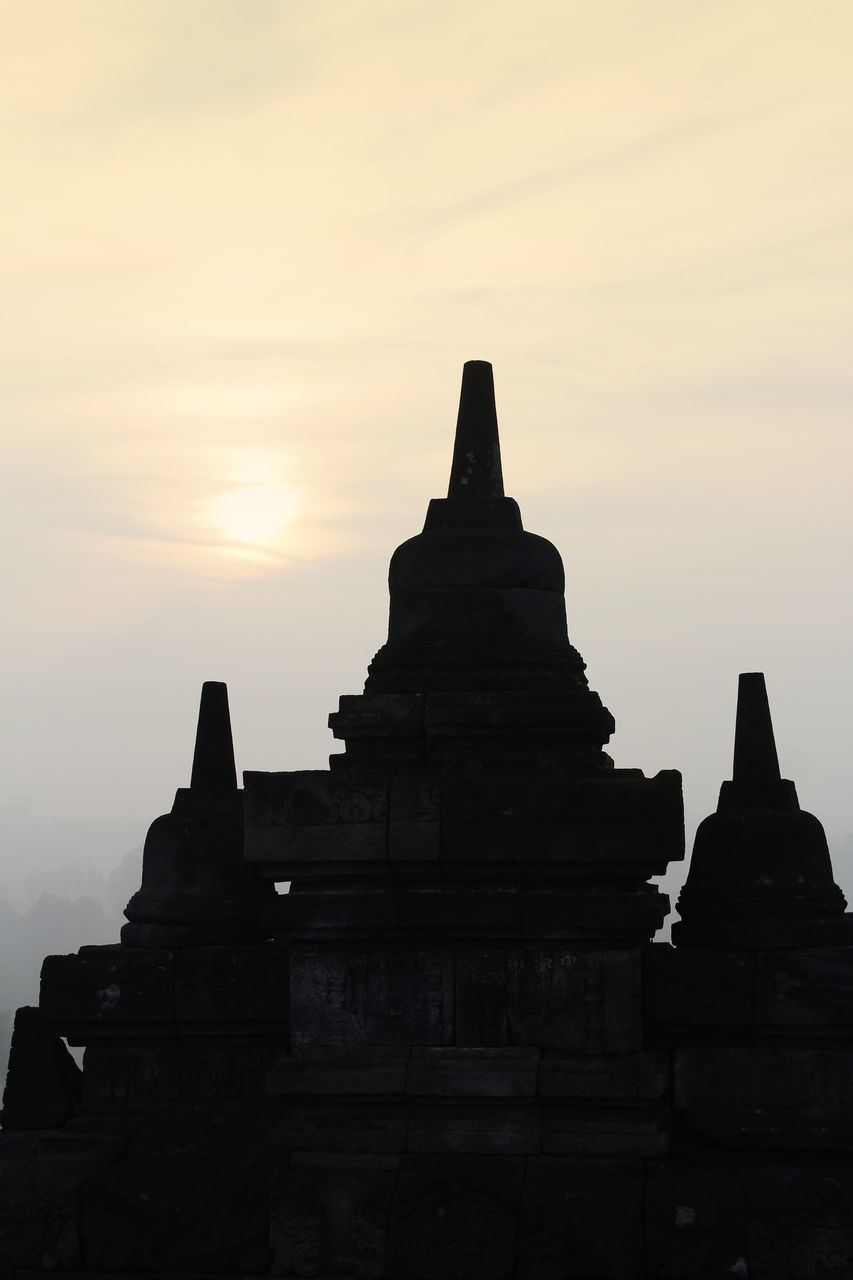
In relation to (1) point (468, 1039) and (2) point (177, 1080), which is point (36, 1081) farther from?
(1) point (468, 1039)

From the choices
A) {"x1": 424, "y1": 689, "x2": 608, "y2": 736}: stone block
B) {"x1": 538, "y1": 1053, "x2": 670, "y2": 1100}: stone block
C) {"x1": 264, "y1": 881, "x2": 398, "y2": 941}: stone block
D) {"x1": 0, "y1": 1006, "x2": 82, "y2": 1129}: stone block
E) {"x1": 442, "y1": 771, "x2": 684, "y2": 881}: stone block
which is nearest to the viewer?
{"x1": 538, "y1": 1053, "x2": 670, "y2": 1100}: stone block

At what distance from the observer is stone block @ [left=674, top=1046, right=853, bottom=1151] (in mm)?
6266

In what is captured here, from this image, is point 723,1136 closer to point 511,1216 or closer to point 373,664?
point 511,1216

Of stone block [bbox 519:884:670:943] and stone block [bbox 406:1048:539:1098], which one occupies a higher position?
stone block [bbox 519:884:670:943]

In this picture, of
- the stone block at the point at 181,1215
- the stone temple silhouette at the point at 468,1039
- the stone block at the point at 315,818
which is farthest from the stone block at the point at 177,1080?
the stone block at the point at 315,818

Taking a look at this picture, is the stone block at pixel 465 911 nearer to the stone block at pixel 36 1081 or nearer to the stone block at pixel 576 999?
the stone block at pixel 576 999

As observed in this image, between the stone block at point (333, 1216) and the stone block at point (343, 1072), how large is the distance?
0.30 metres

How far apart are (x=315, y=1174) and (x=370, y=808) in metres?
1.64

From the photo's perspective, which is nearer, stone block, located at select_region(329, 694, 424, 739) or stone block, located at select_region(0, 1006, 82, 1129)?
Result: stone block, located at select_region(329, 694, 424, 739)

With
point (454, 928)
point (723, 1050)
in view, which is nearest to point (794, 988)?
point (723, 1050)

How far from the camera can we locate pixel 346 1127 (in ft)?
20.7

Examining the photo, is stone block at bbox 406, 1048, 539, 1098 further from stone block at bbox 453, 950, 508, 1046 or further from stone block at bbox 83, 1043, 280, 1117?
stone block at bbox 83, 1043, 280, 1117

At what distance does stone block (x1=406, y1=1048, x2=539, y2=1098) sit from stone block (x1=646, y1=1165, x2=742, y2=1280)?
72 centimetres

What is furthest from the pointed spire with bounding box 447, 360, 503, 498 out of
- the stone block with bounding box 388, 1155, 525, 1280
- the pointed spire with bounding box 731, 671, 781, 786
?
the stone block with bounding box 388, 1155, 525, 1280
